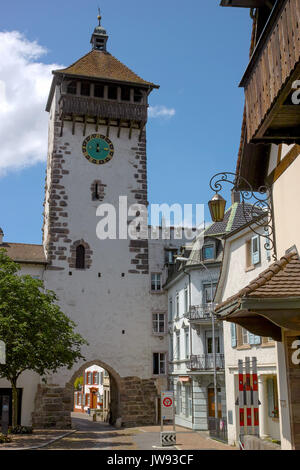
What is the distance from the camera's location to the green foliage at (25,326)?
25.1 m

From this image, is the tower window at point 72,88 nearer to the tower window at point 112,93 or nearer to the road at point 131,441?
the tower window at point 112,93

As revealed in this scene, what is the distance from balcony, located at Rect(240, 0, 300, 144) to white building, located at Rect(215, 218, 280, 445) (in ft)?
35.0

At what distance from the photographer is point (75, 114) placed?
37.0 meters

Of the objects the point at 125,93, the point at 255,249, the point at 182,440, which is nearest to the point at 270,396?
the point at 255,249

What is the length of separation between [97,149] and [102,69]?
256 inches

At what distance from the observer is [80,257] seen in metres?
36.2

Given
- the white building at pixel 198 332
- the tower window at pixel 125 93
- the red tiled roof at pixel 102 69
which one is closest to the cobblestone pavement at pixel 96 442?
the white building at pixel 198 332

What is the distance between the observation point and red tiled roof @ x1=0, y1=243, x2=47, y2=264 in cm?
3506

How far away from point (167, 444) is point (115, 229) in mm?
18004

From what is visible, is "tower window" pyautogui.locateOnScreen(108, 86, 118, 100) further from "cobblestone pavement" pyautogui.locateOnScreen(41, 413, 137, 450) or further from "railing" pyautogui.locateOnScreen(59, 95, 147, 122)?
"cobblestone pavement" pyautogui.locateOnScreen(41, 413, 137, 450)

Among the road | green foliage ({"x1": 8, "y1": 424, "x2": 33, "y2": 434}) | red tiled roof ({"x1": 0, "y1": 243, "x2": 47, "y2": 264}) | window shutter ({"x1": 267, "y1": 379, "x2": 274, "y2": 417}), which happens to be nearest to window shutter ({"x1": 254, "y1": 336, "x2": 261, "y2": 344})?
window shutter ({"x1": 267, "y1": 379, "x2": 274, "y2": 417})

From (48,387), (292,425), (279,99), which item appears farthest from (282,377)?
(48,387)

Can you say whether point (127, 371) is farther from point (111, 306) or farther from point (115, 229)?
point (115, 229)

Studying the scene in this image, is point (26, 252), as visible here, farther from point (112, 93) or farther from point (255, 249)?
point (255, 249)
